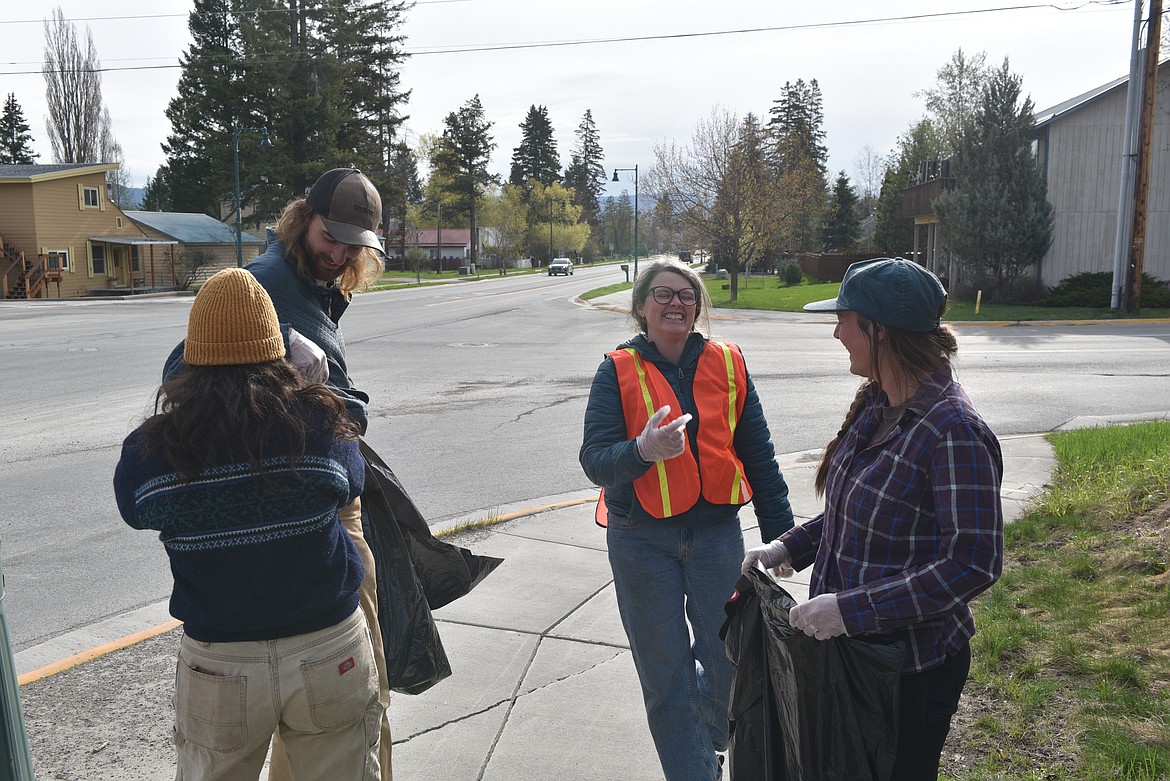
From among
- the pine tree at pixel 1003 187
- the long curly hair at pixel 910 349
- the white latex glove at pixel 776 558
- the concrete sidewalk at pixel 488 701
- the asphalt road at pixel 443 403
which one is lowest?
the concrete sidewalk at pixel 488 701

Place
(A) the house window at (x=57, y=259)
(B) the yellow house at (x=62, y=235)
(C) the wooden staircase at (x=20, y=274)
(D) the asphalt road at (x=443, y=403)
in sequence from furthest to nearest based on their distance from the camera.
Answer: (A) the house window at (x=57, y=259)
(B) the yellow house at (x=62, y=235)
(C) the wooden staircase at (x=20, y=274)
(D) the asphalt road at (x=443, y=403)

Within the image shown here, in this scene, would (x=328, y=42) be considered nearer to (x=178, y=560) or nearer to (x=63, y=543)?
(x=63, y=543)

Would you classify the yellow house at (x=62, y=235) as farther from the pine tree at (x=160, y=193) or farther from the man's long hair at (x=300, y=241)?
the man's long hair at (x=300, y=241)

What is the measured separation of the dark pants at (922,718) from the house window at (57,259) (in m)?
47.7

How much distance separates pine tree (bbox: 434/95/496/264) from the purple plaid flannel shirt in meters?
83.9

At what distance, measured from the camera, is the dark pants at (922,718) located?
7.97 ft

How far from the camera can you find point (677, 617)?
129 inches

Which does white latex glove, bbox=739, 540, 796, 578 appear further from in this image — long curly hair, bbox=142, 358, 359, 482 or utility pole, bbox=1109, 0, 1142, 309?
utility pole, bbox=1109, 0, 1142, 309

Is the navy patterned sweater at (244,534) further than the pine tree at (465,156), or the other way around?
the pine tree at (465,156)

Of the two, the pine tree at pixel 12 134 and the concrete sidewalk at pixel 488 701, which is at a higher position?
the pine tree at pixel 12 134

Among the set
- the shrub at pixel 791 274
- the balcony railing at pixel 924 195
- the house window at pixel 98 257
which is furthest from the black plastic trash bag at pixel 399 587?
the house window at pixel 98 257

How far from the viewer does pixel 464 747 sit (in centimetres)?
373

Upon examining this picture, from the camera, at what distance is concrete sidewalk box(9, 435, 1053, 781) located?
11.8 feet

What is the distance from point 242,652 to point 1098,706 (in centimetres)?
324
